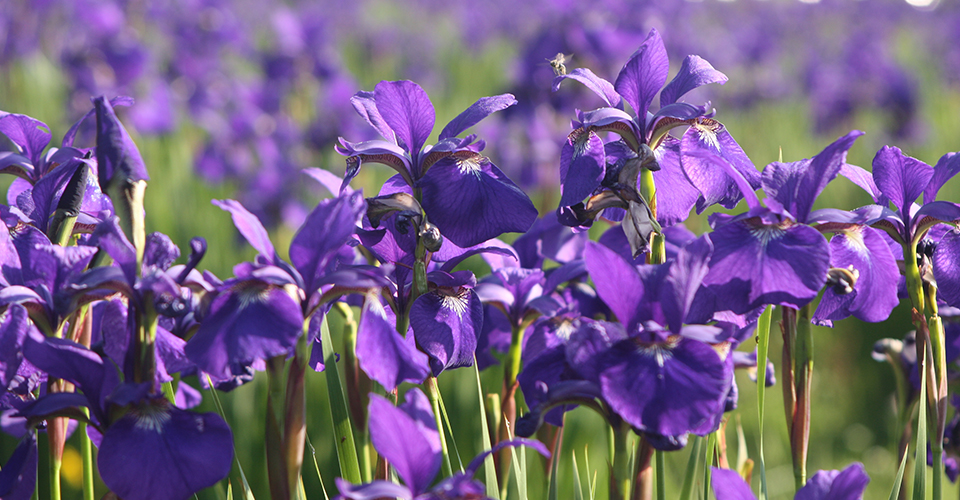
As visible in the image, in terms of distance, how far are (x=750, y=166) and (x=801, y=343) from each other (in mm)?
246

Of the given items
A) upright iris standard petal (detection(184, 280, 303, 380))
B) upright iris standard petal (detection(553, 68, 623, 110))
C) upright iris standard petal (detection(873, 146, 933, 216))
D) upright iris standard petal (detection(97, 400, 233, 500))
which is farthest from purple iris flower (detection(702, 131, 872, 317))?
upright iris standard petal (detection(97, 400, 233, 500))

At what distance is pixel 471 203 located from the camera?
0.94 meters

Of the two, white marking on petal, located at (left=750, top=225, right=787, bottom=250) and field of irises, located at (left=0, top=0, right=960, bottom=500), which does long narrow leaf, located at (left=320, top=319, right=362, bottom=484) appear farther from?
white marking on petal, located at (left=750, top=225, right=787, bottom=250)

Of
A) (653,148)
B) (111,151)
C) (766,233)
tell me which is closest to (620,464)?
(766,233)

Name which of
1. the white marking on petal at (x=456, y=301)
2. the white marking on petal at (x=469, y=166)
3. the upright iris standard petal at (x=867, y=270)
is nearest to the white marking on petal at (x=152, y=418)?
the white marking on petal at (x=456, y=301)

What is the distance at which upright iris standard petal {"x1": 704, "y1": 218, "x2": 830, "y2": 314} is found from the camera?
0.84 m

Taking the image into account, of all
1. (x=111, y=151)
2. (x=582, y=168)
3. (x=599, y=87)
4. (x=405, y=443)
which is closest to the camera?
(x=405, y=443)

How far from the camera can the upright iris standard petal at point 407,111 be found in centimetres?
102

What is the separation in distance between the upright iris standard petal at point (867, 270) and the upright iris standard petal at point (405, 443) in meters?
0.57

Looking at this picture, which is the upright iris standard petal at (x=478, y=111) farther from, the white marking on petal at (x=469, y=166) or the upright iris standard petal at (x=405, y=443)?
the upright iris standard petal at (x=405, y=443)

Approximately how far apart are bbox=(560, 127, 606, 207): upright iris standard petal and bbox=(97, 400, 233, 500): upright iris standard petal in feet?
1.57

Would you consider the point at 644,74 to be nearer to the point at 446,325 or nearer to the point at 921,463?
the point at 446,325

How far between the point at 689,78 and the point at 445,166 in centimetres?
37

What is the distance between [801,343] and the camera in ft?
3.19
